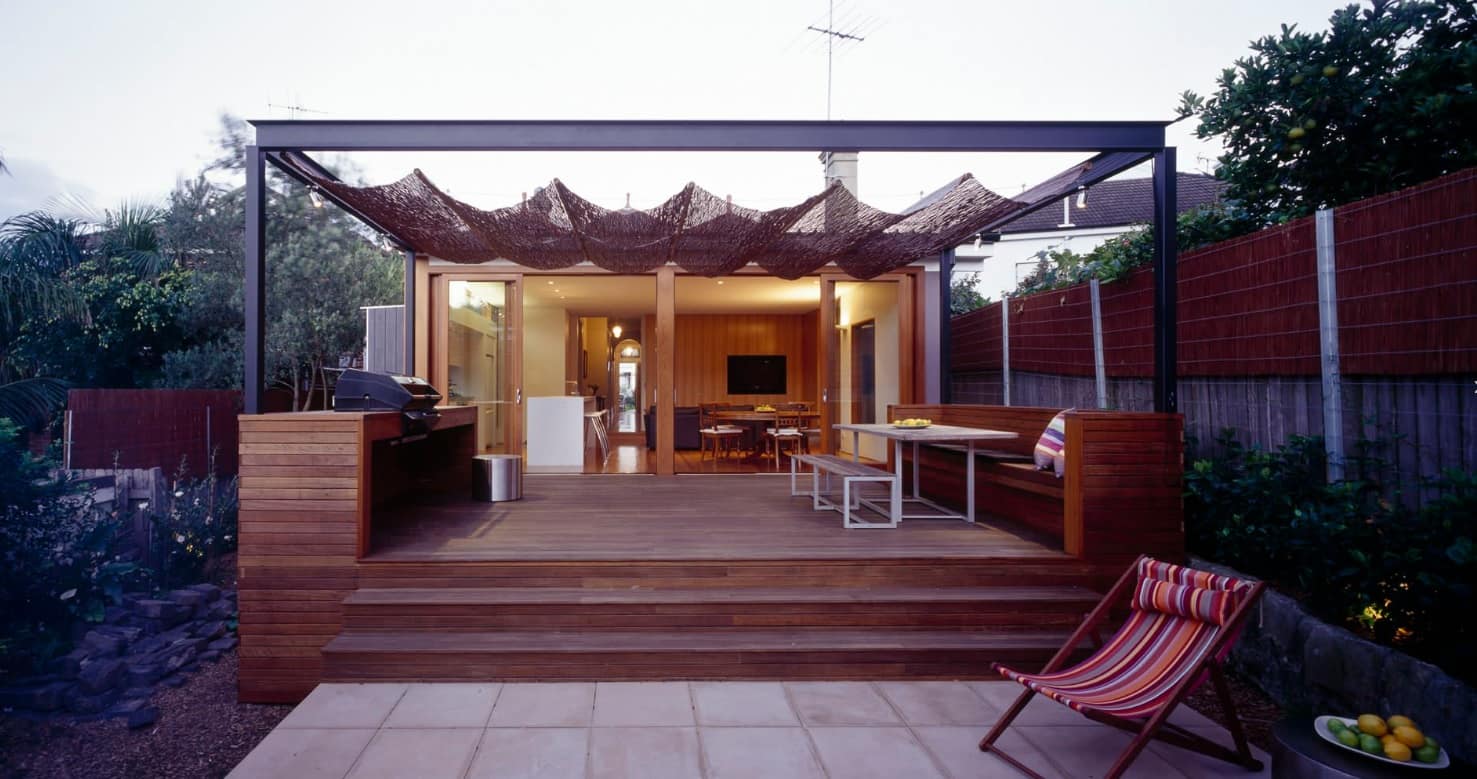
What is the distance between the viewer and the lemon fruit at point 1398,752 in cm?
196

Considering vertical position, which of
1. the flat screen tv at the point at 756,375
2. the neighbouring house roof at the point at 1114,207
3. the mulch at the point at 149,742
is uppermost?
the neighbouring house roof at the point at 1114,207

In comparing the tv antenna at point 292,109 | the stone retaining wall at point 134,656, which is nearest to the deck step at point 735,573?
the stone retaining wall at point 134,656

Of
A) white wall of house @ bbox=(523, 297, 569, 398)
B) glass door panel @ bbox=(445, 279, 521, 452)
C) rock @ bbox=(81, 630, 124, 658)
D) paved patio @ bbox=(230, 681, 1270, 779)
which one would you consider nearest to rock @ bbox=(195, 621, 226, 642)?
rock @ bbox=(81, 630, 124, 658)

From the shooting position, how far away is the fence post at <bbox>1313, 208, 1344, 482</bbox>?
3.48m

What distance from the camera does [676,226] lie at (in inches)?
197

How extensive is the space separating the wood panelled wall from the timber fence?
9126 mm

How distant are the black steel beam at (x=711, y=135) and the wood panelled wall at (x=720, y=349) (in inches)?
401

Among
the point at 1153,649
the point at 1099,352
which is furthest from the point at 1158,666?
the point at 1099,352

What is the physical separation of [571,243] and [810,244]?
5.99 ft

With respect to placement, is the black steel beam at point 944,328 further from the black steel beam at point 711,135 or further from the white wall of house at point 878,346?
the black steel beam at point 711,135

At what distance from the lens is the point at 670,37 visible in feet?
35.4

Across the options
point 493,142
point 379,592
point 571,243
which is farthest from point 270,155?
point 379,592

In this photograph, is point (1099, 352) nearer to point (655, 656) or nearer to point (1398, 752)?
point (1398, 752)

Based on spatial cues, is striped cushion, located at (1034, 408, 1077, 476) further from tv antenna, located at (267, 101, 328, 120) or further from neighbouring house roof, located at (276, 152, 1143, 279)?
tv antenna, located at (267, 101, 328, 120)
